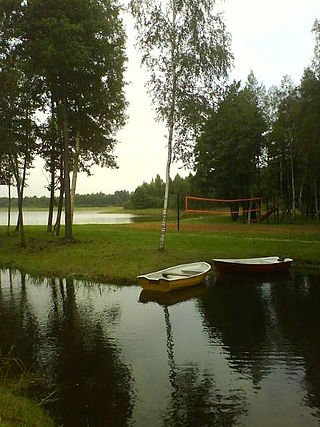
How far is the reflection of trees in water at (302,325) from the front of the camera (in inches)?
301

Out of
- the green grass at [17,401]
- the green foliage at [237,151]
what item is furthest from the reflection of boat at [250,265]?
the green foliage at [237,151]

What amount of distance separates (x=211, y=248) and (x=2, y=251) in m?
14.7

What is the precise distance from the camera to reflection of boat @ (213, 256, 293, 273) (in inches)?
682

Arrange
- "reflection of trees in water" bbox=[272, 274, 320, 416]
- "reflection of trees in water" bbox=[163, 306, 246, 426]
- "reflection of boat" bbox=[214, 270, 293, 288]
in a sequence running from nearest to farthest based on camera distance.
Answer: "reflection of trees in water" bbox=[163, 306, 246, 426] → "reflection of trees in water" bbox=[272, 274, 320, 416] → "reflection of boat" bbox=[214, 270, 293, 288]

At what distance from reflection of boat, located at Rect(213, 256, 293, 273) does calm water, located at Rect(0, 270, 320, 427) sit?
2.04 m

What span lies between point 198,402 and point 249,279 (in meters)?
11.4

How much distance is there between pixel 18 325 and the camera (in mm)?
11000

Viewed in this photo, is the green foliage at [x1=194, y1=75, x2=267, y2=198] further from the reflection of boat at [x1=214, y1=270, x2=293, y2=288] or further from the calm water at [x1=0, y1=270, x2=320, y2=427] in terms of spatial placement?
the calm water at [x1=0, y1=270, x2=320, y2=427]

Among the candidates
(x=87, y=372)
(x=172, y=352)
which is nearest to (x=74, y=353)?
(x=87, y=372)

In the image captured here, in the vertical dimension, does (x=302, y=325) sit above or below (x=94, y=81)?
below

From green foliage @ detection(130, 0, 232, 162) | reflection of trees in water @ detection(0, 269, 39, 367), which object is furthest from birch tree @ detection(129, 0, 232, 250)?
reflection of trees in water @ detection(0, 269, 39, 367)

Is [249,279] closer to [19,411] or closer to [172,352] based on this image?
[172,352]

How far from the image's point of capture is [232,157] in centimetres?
4538

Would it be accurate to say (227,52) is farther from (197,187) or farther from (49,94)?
(197,187)
